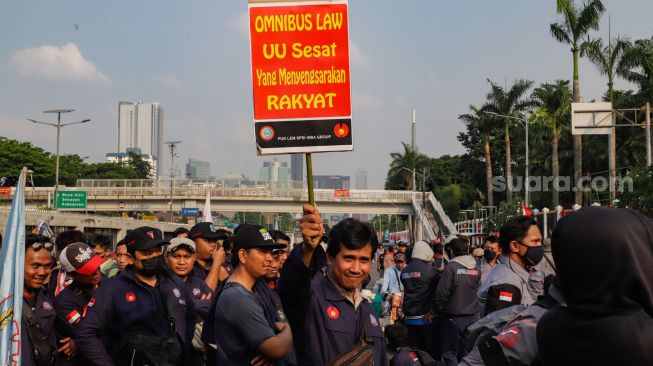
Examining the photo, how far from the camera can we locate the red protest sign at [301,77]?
4867 mm

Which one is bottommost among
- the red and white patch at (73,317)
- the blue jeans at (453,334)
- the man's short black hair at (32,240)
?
the blue jeans at (453,334)

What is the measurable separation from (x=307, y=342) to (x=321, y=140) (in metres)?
1.44

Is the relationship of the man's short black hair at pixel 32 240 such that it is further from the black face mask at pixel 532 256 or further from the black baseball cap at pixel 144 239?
the black face mask at pixel 532 256

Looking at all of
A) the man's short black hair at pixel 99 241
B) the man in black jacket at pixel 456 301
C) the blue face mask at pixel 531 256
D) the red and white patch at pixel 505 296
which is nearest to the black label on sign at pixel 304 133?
the red and white patch at pixel 505 296

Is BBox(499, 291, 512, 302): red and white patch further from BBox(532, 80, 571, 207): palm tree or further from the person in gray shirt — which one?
BBox(532, 80, 571, 207): palm tree

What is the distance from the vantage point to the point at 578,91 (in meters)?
32.2

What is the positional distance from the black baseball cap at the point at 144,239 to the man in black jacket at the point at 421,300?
4.02 meters

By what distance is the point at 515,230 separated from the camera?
5652 mm

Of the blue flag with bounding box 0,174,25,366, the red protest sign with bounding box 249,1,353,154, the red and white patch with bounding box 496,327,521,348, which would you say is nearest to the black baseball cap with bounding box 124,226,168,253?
the blue flag with bounding box 0,174,25,366

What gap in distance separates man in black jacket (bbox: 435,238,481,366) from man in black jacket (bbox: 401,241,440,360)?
0.53 meters

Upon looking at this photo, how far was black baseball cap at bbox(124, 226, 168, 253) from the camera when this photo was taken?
550 cm

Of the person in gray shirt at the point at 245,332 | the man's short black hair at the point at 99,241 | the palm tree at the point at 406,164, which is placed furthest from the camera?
the palm tree at the point at 406,164

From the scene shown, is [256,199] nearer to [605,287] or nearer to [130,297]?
[130,297]

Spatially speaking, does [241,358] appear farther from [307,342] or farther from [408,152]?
[408,152]
